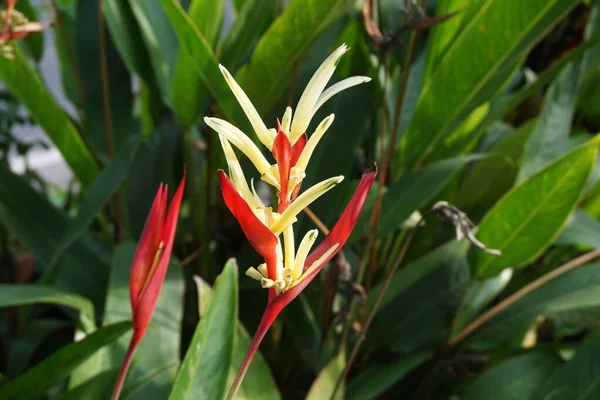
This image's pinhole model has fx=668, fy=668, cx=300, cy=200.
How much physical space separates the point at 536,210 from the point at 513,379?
0.43 feet

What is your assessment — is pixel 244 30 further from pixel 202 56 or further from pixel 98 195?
pixel 98 195

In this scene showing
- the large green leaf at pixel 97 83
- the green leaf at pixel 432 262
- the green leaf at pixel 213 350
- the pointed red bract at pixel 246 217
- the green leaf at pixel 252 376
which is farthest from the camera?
the large green leaf at pixel 97 83

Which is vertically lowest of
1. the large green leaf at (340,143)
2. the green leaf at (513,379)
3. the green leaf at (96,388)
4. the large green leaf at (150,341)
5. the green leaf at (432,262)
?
the green leaf at (513,379)

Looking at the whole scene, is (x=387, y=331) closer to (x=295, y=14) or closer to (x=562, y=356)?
(x=562, y=356)

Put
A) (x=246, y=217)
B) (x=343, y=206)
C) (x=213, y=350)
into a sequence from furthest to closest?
1. (x=343, y=206)
2. (x=213, y=350)
3. (x=246, y=217)

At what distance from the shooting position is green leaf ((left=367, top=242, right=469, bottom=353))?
55cm

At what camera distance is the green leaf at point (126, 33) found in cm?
61

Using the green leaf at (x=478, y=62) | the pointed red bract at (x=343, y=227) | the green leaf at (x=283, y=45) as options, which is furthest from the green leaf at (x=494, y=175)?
the pointed red bract at (x=343, y=227)

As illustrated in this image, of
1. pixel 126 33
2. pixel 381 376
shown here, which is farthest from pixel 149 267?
pixel 126 33

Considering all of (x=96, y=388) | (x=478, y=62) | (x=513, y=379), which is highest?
(x=478, y=62)

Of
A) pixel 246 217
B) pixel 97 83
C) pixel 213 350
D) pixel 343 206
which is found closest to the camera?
pixel 246 217

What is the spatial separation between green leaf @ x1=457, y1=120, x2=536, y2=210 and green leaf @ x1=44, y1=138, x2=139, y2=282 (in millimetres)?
320

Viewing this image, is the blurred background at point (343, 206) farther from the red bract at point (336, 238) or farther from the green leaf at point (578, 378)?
the red bract at point (336, 238)

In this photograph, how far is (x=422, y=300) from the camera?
560 mm
